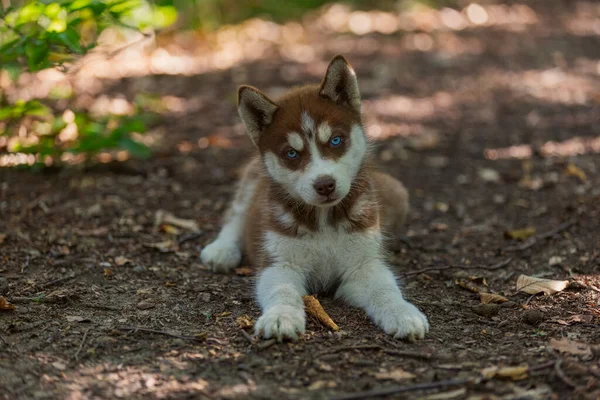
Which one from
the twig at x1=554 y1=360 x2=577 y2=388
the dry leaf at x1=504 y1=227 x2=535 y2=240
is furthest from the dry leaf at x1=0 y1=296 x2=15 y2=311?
the dry leaf at x1=504 y1=227 x2=535 y2=240

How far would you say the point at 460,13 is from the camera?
43.1ft

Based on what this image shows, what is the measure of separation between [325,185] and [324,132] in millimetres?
388

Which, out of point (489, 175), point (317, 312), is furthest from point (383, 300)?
point (489, 175)

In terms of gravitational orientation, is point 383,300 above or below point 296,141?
below

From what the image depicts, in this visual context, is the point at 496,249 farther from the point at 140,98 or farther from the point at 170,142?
the point at 140,98

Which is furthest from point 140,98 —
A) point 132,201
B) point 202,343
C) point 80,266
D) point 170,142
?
point 202,343

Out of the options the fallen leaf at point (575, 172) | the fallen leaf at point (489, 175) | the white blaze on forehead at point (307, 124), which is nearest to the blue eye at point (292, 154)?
the white blaze on forehead at point (307, 124)

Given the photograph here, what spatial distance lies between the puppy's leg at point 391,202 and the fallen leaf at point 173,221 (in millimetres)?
1630

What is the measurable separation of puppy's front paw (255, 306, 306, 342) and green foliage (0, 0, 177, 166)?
7.24ft

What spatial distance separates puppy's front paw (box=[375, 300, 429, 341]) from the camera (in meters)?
3.89

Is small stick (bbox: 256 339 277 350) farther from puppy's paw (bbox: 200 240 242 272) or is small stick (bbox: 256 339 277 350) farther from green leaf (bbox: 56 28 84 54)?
green leaf (bbox: 56 28 84 54)

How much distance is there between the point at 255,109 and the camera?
4582 millimetres

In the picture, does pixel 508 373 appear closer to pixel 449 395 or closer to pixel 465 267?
pixel 449 395

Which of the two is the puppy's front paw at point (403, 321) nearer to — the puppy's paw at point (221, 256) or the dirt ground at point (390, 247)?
the dirt ground at point (390, 247)
